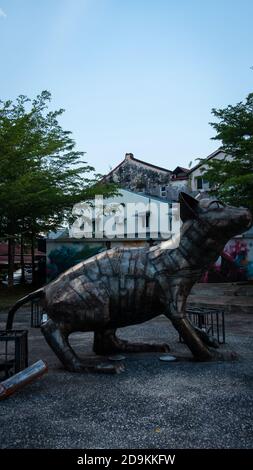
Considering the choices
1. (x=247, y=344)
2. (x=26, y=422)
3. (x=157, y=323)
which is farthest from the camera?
(x=157, y=323)

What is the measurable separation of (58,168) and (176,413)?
14.8 metres

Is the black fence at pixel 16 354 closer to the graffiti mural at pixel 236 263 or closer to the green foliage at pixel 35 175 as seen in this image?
the green foliage at pixel 35 175

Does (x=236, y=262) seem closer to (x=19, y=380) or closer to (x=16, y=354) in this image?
(x=16, y=354)

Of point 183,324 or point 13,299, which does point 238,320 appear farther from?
point 13,299

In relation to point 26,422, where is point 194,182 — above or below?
above

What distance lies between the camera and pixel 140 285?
5.42m

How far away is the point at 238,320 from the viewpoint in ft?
33.4

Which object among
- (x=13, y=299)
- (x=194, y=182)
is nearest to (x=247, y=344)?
(x=13, y=299)

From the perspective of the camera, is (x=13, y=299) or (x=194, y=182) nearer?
(x=13, y=299)

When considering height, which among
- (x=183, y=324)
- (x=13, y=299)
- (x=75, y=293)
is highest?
(x=75, y=293)

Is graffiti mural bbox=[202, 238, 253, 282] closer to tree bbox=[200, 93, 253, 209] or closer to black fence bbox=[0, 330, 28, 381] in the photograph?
tree bbox=[200, 93, 253, 209]

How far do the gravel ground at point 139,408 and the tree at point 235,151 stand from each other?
8383 mm

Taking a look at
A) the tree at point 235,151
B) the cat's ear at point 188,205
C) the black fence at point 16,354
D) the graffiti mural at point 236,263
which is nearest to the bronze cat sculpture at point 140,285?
the cat's ear at point 188,205

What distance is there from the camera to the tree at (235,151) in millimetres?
13406
